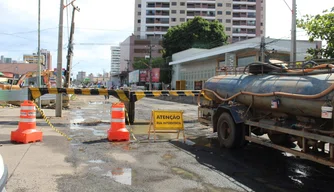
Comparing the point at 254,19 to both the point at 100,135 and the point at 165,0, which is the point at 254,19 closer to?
the point at 165,0

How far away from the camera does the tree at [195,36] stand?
66562 millimetres

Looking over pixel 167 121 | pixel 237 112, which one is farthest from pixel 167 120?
pixel 237 112

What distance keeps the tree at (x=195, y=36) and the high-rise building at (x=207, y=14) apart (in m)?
45.9

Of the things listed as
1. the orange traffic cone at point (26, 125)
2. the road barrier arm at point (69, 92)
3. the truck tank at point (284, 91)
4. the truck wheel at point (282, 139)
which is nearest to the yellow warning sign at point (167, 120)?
the truck tank at point (284, 91)

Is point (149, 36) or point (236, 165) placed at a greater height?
point (149, 36)

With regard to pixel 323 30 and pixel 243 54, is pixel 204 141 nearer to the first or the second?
pixel 323 30

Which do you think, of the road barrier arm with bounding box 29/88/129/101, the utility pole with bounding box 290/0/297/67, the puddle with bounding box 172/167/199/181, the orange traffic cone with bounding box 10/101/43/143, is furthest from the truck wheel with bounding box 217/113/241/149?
the utility pole with bounding box 290/0/297/67

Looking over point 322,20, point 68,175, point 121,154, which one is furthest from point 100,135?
point 322,20

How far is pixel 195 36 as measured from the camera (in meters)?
66.2

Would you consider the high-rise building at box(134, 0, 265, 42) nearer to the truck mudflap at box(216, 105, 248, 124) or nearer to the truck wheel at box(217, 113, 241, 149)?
the truck wheel at box(217, 113, 241, 149)

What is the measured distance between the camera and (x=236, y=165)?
721 cm

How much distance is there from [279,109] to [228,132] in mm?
1998

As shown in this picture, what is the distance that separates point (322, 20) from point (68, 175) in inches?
475

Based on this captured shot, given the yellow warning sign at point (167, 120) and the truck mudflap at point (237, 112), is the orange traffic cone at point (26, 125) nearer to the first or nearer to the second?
the yellow warning sign at point (167, 120)
